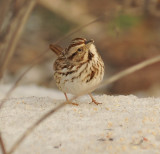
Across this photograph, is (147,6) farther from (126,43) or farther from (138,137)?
(138,137)

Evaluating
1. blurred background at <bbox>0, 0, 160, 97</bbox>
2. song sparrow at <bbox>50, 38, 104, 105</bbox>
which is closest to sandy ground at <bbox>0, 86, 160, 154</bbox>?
song sparrow at <bbox>50, 38, 104, 105</bbox>

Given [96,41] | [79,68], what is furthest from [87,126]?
[96,41]

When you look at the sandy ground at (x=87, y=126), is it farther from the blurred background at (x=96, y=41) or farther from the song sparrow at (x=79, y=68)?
the blurred background at (x=96, y=41)

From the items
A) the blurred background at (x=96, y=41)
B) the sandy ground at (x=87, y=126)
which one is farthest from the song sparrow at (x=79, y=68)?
the blurred background at (x=96, y=41)

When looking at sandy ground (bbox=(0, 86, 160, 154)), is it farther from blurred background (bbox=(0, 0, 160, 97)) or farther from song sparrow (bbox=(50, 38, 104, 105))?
blurred background (bbox=(0, 0, 160, 97))

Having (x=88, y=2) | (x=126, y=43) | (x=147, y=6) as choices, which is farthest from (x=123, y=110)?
(x=88, y=2)

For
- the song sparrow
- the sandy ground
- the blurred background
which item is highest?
the blurred background
